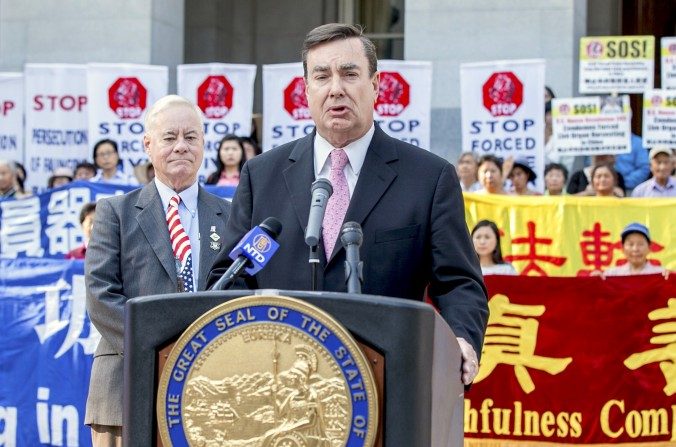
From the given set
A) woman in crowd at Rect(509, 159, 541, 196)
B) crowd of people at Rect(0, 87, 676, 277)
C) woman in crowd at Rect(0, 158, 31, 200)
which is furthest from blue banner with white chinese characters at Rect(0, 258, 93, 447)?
woman in crowd at Rect(509, 159, 541, 196)

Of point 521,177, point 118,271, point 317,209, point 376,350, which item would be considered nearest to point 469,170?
point 521,177

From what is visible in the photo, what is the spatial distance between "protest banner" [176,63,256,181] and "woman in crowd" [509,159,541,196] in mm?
2610

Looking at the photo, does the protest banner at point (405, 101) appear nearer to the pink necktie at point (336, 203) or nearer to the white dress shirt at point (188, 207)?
the white dress shirt at point (188, 207)

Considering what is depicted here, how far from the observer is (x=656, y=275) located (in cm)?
854

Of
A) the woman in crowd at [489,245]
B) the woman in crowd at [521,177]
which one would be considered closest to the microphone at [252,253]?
the woman in crowd at [489,245]

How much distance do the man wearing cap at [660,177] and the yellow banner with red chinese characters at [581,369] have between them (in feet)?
11.1

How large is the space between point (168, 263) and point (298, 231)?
1588mm

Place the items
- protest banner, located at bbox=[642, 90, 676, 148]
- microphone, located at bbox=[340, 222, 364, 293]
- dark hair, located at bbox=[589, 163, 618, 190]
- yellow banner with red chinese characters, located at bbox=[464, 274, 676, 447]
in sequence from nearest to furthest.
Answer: microphone, located at bbox=[340, 222, 364, 293], yellow banner with red chinese characters, located at bbox=[464, 274, 676, 447], dark hair, located at bbox=[589, 163, 618, 190], protest banner, located at bbox=[642, 90, 676, 148]

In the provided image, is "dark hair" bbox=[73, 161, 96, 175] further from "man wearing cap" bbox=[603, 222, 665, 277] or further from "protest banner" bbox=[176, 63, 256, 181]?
"man wearing cap" bbox=[603, 222, 665, 277]

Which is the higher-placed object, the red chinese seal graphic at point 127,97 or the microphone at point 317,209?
the red chinese seal graphic at point 127,97

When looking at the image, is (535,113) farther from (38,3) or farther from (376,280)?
(376,280)

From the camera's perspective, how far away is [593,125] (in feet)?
40.6

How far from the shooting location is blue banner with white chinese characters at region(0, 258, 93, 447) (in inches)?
349

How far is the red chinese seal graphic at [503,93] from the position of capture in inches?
482
